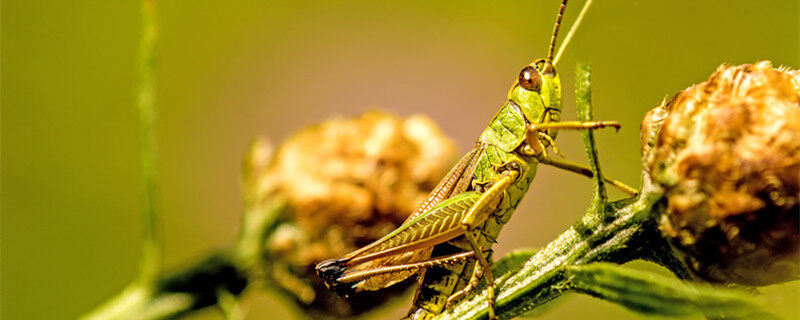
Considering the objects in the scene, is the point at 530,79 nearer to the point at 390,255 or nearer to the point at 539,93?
the point at 539,93

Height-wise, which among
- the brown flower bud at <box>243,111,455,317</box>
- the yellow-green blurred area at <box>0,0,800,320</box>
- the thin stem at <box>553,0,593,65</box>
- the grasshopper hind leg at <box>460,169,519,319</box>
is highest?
the yellow-green blurred area at <box>0,0,800,320</box>

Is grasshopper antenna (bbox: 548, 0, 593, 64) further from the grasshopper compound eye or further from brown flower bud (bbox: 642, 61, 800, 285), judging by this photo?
brown flower bud (bbox: 642, 61, 800, 285)

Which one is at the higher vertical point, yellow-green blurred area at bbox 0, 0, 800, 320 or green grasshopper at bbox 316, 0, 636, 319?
yellow-green blurred area at bbox 0, 0, 800, 320

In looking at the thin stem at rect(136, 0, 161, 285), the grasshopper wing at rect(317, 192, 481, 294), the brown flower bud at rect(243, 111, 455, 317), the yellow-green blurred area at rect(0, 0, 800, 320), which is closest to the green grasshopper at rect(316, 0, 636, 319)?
the grasshopper wing at rect(317, 192, 481, 294)

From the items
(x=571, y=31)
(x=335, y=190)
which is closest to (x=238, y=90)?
(x=335, y=190)

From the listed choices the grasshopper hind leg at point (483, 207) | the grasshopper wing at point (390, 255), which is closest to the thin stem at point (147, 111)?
the grasshopper wing at point (390, 255)

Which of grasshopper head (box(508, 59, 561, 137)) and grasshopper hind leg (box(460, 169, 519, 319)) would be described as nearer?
grasshopper hind leg (box(460, 169, 519, 319))

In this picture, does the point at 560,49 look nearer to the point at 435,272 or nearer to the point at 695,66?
the point at 435,272
